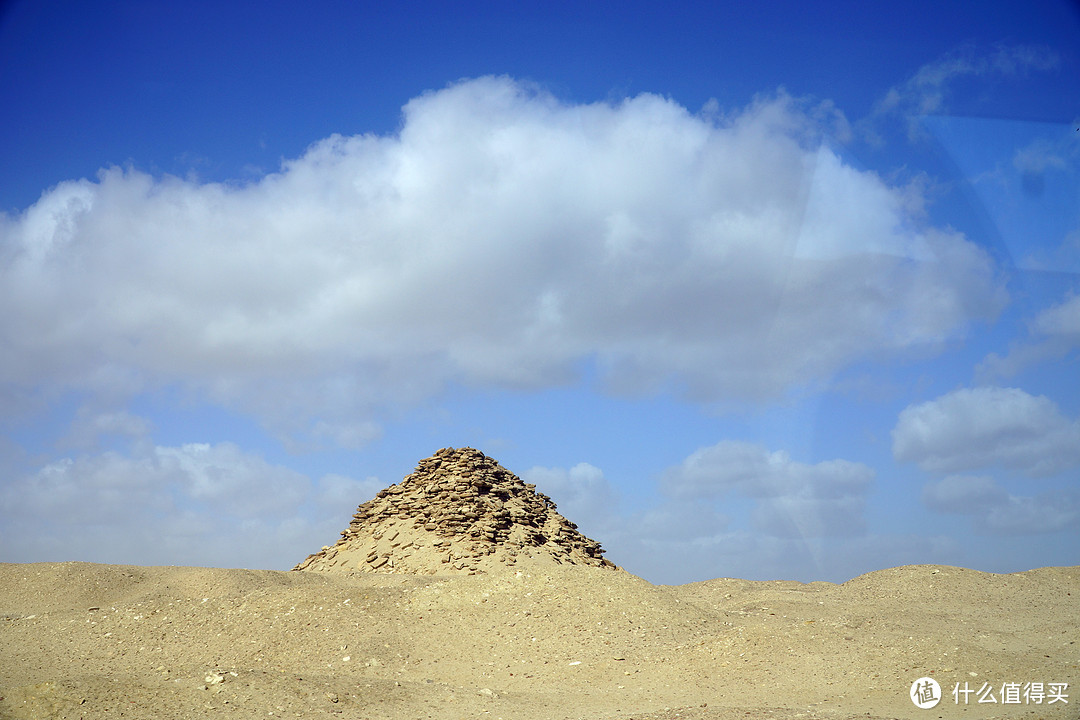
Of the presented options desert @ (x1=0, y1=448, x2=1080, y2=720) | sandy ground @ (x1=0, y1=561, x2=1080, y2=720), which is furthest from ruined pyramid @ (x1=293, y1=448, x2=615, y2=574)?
sandy ground @ (x1=0, y1=561, x2=1080, y2=720)

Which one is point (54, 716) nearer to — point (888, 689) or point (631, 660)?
point (631, 660)

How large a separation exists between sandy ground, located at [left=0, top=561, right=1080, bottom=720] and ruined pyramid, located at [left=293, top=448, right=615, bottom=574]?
67.0 inches

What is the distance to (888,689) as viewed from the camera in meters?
12.9

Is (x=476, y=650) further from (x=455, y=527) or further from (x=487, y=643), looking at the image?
(x=455, y=527)

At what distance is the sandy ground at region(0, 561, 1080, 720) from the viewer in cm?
1205

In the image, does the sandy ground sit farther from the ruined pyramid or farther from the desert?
the ruined pyramid

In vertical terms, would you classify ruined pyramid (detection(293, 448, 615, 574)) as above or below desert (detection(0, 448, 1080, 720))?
above

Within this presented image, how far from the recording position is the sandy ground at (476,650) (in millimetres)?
12047

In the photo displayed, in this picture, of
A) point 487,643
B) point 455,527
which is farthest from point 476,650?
point 455,527

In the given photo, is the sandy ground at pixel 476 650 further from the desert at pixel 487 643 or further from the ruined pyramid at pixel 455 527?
the ruined pyramid at pixel 455 527

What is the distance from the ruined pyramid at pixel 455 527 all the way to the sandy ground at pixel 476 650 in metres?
1.70

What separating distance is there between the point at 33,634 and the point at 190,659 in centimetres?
446

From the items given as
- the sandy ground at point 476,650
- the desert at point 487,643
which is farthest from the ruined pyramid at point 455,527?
the sandy ground at point 476,650

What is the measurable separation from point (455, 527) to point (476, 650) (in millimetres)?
9361
